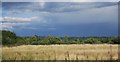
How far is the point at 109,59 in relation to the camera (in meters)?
10.2

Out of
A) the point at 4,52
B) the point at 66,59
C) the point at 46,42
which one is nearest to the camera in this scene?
the point at 66,59

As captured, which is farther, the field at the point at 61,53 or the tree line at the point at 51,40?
the tree line at the point at 51,40

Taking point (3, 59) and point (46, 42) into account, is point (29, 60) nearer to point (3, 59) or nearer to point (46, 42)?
point (3, 59)

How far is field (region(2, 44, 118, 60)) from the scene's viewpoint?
1027 cm

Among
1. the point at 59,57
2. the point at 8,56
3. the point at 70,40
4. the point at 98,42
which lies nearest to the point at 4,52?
the point at 8,56

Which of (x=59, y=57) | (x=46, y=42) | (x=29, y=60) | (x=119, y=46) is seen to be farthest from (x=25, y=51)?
(x=119, y=46)

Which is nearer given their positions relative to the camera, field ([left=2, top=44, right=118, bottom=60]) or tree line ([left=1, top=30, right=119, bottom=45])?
field ([left=2, top=44, right=118, bottom=60])

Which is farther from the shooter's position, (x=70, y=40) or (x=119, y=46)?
(x=70, y=40)

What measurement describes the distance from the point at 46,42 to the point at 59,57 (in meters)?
2.91

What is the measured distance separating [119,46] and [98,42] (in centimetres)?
218

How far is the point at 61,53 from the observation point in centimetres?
1052

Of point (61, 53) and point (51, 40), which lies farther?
point (51, 40)

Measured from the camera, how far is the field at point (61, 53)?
10273mm

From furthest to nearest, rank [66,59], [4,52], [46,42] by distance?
→ [46,42], [4,52], [66,59]
